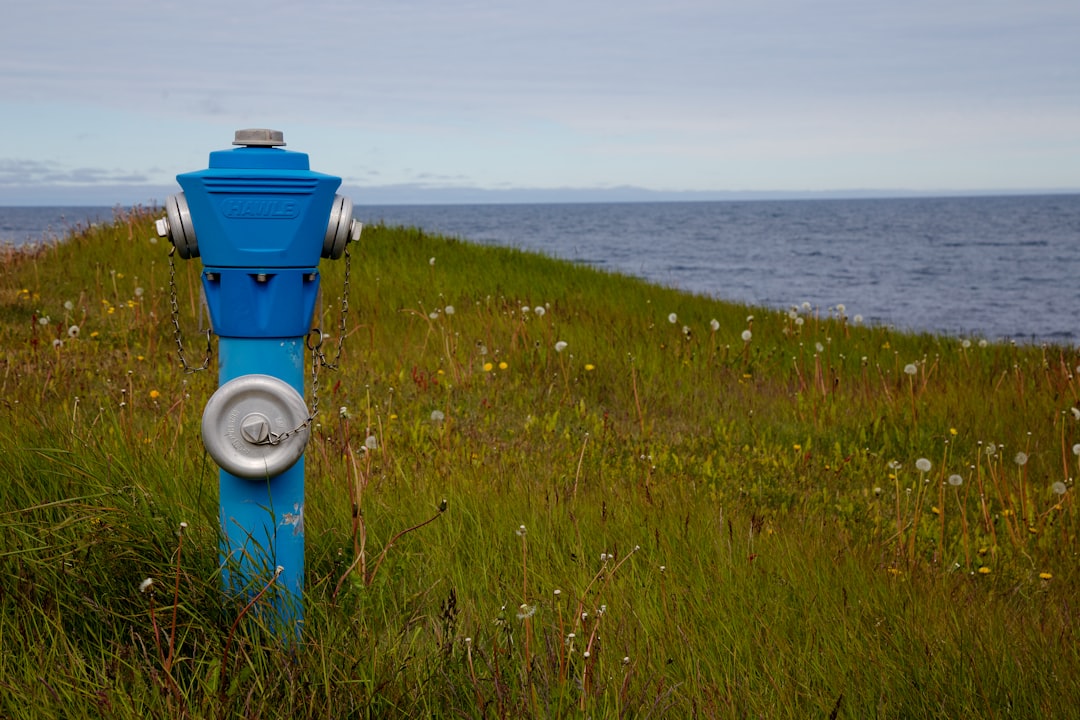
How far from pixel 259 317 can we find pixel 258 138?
0.49m

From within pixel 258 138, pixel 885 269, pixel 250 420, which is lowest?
pixel 885 269

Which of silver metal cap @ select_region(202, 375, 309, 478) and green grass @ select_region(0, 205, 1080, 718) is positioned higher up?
silver metal cap @ select_region(202, 375, 309, 478)

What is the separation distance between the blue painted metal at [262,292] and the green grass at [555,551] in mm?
133

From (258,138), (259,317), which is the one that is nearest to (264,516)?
(259,317)

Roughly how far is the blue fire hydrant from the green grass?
0.55ft

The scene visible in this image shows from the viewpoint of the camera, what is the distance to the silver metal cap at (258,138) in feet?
8.16

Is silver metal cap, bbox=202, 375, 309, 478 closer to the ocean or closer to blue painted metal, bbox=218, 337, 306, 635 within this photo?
blue painted metal, bbox=218, 337, 306, 635

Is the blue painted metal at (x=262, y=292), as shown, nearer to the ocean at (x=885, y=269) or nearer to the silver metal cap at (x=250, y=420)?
the silver metal cap at (x=250, y=420)

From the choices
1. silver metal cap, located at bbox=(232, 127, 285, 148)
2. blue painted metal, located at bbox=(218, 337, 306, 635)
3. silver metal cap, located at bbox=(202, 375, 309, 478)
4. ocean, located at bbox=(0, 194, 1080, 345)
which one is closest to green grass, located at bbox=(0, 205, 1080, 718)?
blue painted metal, located at bbox=(218, 337, 306, 635)

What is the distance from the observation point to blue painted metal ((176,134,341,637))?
240 cm

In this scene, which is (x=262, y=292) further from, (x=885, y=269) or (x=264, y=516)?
(x=885, y=269)

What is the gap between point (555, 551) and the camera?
10.4ft

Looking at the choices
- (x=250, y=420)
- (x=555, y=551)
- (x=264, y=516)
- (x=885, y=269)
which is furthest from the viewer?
(x=885, y=269)

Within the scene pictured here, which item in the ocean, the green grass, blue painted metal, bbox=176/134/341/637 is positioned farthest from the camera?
the ocean
